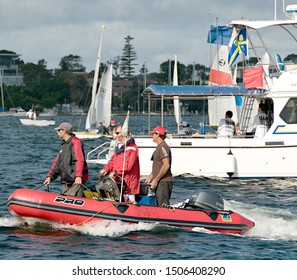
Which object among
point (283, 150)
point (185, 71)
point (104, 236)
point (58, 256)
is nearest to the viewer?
point (58, 256)

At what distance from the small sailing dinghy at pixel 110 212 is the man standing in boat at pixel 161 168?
1.07 ft

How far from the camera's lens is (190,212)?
52.2ft

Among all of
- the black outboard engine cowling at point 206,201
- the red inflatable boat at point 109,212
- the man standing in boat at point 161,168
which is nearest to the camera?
the red inflatable boat at point 109,212

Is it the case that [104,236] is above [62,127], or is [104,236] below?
below

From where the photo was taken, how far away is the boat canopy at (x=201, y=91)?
25391mm

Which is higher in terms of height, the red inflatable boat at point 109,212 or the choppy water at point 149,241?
the red inflatable boat at point 109,212

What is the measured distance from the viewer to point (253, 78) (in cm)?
2506

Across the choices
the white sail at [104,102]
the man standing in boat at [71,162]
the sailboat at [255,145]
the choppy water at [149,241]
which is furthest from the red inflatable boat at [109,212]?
the white sail at [104,102]

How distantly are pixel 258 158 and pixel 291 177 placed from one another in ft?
3.45

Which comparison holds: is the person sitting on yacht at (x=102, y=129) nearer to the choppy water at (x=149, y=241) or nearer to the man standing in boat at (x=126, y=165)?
the choppy water at (x=149, y=241)

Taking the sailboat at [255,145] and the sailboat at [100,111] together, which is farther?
the sailboat at [100,111]

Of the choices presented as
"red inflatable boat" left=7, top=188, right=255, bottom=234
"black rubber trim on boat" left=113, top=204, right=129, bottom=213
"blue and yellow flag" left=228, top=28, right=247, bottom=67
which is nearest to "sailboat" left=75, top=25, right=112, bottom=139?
"blue and yellow flag" left=228, top=28, right=247, bottom=67

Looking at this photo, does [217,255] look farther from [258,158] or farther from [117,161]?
[258,158]

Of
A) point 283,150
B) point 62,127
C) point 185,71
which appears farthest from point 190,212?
point 185,71
